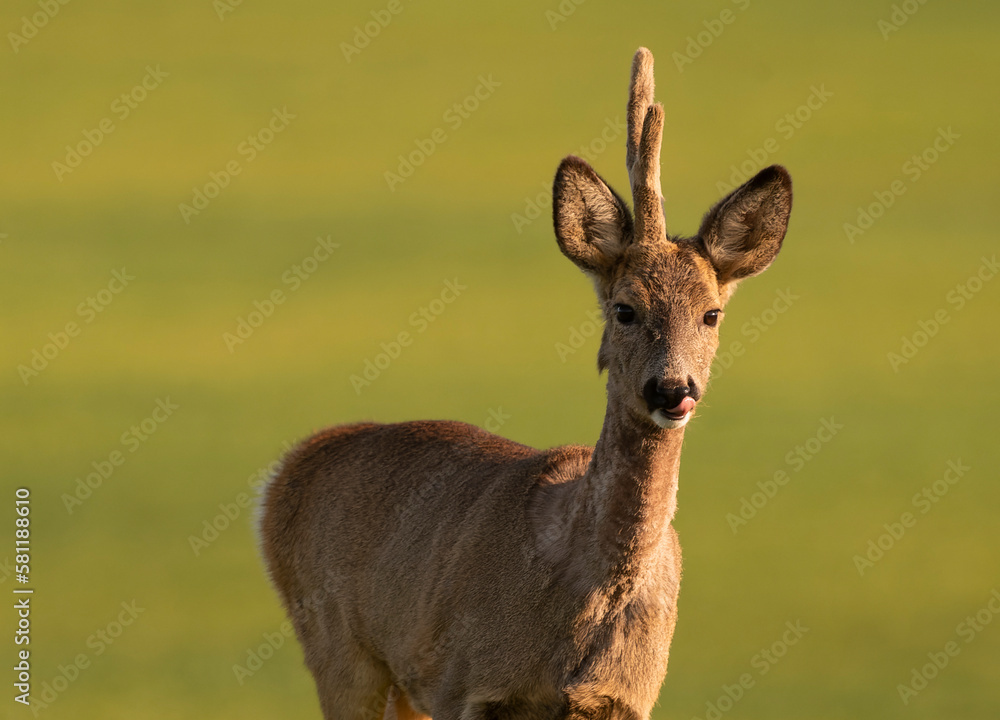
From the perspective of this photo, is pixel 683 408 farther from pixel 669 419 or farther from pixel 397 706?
pixel 397 706

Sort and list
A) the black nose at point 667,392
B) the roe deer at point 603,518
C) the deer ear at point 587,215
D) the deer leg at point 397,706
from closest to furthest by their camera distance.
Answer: the black nose at point 667,392, the roe deer at point 603,518, the deer ear at point 587,215, the deer leg at point 397,706

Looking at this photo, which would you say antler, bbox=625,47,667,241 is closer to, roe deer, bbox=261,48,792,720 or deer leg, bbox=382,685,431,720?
roe deer, bbox=261,48,792,720

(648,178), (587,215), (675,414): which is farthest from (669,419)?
(648,178)

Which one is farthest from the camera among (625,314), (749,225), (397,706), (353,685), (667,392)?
(397,706)

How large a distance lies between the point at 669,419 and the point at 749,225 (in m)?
1.55

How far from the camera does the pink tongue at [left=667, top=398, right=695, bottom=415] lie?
8.41 metres

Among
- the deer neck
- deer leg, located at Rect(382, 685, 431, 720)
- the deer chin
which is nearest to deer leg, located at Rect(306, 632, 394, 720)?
deer leg, located at Rect(382, 685, 431, 720)

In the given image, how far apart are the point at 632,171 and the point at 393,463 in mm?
3438

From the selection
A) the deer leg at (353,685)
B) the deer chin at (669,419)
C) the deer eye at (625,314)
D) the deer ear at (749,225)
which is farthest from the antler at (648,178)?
the deer leg at (353,685)

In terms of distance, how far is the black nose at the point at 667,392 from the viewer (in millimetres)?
8367

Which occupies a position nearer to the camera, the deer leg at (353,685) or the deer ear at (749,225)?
the deer ear at (749,225)

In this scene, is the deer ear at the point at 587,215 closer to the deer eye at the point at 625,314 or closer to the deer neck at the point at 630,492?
the deer eye at the point at 625,314

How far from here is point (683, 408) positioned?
27.6ft

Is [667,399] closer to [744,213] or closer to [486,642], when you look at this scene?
[744,213]
